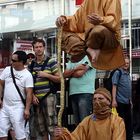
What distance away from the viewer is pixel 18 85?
765 centimetres

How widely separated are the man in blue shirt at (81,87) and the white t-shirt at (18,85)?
0.57m

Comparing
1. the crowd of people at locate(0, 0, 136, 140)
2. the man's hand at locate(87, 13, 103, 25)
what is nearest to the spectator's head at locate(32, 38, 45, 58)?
the crowd of people at locate(0, 0, 136, 140)

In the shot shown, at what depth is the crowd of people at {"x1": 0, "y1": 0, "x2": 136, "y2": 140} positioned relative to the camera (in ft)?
16.2

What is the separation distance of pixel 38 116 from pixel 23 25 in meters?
4.70

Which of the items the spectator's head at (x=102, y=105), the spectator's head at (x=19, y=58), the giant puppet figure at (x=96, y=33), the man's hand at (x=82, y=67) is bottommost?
the spectator's head at (x=102, y=105)

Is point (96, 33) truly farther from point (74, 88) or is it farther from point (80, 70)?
point (74, 88)

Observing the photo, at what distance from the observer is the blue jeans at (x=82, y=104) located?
7555 millimetres

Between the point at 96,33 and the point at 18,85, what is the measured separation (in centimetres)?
312

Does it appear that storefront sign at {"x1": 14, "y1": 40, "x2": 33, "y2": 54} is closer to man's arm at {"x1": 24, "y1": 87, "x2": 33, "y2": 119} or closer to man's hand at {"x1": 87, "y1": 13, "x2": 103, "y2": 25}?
man's arm at {"x1": 24, "y1": 87, "x2": 33, "y2": 119}

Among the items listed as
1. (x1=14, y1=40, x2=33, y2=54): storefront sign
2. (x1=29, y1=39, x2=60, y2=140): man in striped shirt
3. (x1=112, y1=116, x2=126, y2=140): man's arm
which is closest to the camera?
(x1=112, y1=116, x2=126, y2=140): man's arm

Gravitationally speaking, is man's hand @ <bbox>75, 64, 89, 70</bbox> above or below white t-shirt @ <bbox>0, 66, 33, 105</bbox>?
above

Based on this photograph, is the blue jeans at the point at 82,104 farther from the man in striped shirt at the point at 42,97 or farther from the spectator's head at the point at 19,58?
the spectator's head at the point at 19,58

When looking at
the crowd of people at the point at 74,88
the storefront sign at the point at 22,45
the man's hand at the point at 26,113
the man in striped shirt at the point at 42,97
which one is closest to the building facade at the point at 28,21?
the storefront sign at the point at 22,45

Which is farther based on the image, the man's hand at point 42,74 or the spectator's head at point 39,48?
the spectator's head at point 39,48
